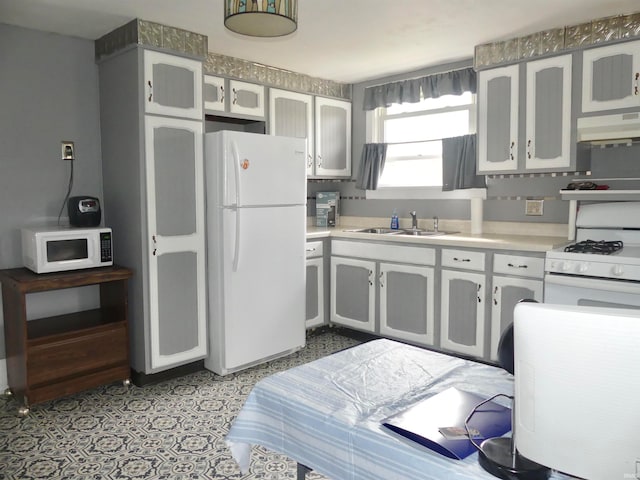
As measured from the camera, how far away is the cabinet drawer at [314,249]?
4254mm

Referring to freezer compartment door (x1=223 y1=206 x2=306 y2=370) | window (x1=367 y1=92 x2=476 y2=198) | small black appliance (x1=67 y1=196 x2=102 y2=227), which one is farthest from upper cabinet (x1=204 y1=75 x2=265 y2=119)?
window (x1=367 y1=92 x2=476 y2=198)

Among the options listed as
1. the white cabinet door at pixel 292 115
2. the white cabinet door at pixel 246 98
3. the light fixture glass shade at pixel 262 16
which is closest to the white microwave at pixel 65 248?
the white cabinet door at pixel 246 98

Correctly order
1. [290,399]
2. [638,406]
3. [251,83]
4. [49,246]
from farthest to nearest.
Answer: [251,83], [49,246], [290,399], [638,406]

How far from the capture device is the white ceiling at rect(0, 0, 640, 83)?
290 cm

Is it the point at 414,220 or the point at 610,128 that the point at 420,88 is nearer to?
the point at 414,220

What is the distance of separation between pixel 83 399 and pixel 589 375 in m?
3.13

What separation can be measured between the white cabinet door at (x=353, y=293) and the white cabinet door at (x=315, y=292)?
107 millimetres

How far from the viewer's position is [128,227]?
338 cm

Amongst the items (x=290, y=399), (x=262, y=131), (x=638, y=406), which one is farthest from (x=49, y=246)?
(x=638, y=406)

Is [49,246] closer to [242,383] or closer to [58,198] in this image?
[58,198]

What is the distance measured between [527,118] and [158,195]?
8.40 feet

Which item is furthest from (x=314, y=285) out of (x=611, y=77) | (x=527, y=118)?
(x=611, y=77)

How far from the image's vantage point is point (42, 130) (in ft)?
11.1

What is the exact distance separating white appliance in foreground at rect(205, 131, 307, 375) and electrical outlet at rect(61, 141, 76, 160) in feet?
3.06
